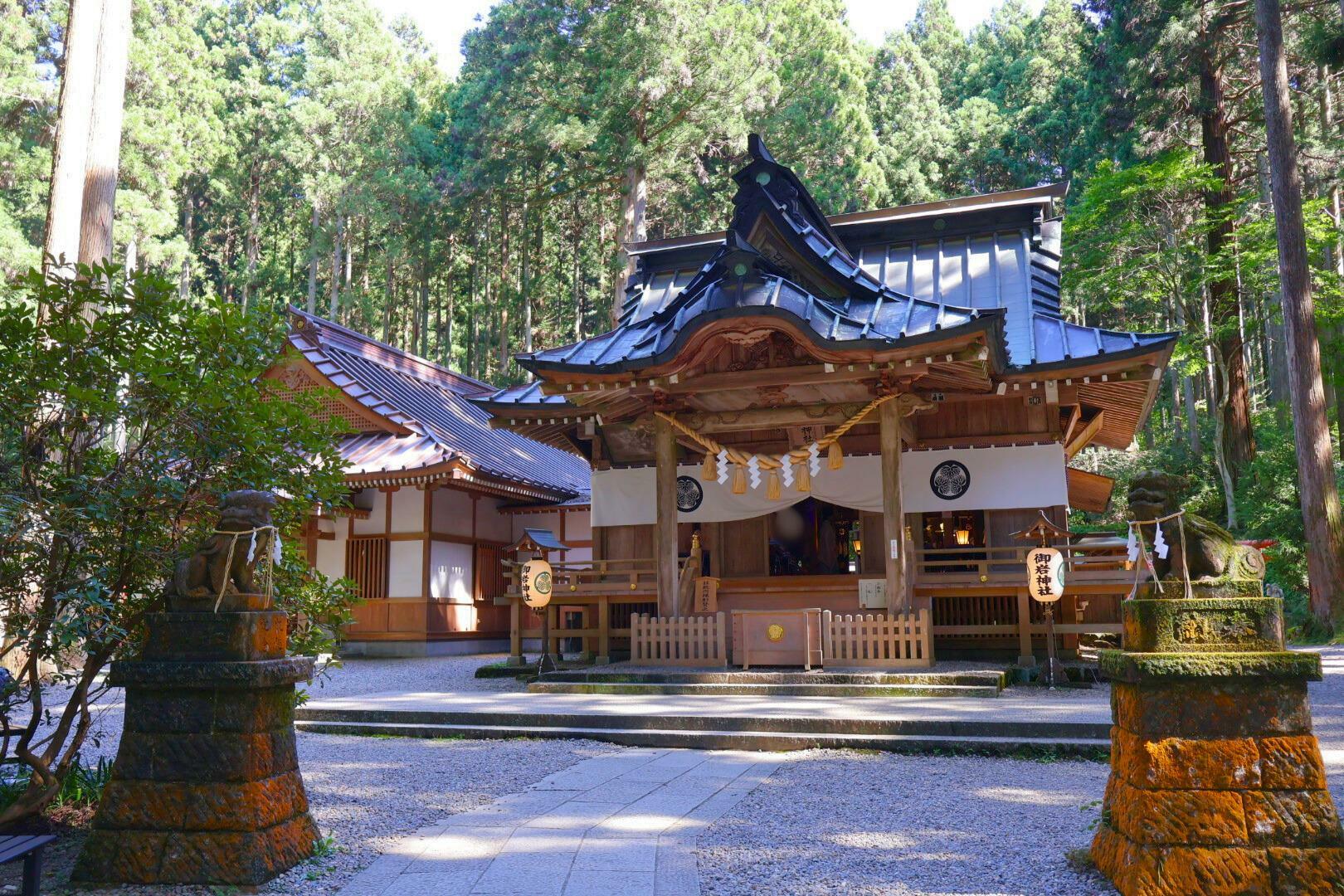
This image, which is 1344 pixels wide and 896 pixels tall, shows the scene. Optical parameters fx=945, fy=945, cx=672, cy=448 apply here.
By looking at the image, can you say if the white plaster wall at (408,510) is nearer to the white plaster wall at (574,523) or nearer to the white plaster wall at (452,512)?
the white plaster wall at (452,512)

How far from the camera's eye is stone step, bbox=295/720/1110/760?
273 inches

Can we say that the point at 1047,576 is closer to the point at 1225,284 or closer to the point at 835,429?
the point at 835,429

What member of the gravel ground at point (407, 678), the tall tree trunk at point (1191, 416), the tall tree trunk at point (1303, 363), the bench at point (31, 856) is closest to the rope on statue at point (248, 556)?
the bench at point (31, 856)

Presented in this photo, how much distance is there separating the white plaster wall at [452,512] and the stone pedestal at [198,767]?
510 inches

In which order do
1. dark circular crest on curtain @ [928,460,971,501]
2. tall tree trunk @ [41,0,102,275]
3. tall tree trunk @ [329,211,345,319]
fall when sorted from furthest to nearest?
tall tree trunk @ [329,211,345,319]
dark circular crest on curtain @ [928,460,971,501]
tall tree trunk @ [41,0,102,275]

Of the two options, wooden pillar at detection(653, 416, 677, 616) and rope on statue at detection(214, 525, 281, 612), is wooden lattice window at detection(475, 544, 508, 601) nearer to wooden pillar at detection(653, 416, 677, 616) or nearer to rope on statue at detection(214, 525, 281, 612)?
wooden pillar at detection(653, 416, 677, 616)

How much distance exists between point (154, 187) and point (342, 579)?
866 inches

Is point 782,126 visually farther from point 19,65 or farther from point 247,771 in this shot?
point 247,771

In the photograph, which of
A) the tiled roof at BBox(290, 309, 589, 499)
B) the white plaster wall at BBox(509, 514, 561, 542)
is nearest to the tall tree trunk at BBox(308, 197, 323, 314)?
the tiled roof at BBox(290, 309, 589, 499)

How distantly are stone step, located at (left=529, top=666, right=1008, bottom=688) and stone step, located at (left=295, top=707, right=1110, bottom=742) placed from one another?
1935 millimetres

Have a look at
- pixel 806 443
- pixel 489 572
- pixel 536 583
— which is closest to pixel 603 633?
pixel 536 583

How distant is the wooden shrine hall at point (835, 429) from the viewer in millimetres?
10570

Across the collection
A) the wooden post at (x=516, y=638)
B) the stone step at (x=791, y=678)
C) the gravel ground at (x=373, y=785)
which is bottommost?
the gravel ground at (x=373, y=785)

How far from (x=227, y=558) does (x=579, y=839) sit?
214 centimetres
